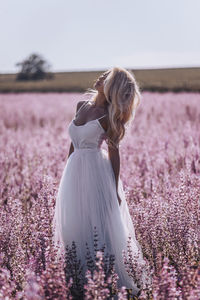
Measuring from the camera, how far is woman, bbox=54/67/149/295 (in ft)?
9.00

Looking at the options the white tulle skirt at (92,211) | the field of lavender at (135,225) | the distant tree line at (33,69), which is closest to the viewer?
the field of lavender at (135,225)

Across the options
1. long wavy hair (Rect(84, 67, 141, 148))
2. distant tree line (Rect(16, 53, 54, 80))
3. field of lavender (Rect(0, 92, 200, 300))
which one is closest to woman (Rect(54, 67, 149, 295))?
long wavy hair (Rect(84, 67, 141, 148))

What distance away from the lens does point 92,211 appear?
2.74 metres

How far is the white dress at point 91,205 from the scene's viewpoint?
2.74 meters

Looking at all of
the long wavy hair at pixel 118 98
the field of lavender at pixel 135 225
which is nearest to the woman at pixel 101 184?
the long wavy hair at pixel 118 98

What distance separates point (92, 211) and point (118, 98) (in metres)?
0.84

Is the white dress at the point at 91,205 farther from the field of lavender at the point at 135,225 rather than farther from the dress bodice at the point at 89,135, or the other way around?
the field of lavender at the point at 135,225

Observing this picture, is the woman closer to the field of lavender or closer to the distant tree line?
the field of lavender

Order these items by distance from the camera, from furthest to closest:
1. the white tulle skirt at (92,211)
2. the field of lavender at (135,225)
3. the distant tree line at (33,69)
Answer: the distant tree line at (33,69)
the white tulle skirt at (92,211)
the field of lavender at (135,225)

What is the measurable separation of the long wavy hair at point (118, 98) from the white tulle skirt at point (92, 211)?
21 centimetres

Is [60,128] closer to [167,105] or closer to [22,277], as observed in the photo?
[167,105]

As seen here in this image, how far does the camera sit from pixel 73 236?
2775 mm

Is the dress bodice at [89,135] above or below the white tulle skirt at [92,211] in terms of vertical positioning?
above

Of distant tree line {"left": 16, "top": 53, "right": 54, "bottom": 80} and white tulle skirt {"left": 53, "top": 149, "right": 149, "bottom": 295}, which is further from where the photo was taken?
distant tree line {"left": 16, "top": 53, "right": 54, "bottom": 80}
